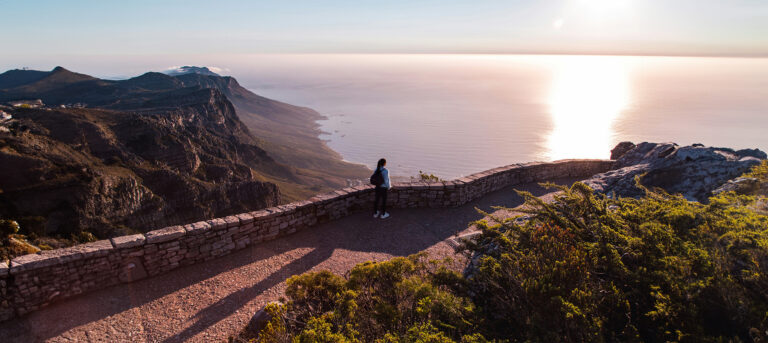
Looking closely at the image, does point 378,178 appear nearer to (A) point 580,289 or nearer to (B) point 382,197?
(B) point 382,197

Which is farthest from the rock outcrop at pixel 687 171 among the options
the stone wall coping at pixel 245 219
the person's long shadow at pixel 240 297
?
the stone wall coping at pixel 245 219

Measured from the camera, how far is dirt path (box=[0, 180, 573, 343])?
4848mm

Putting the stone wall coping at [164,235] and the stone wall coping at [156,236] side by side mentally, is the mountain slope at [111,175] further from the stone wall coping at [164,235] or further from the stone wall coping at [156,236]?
the stone wall coping at [164,235]

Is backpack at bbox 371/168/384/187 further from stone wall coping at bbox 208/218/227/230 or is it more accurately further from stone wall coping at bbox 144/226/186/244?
stone wall coping at bbox 144/226/186/244

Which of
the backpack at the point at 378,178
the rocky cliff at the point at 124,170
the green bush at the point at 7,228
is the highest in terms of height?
the backpack at the point at 378,178

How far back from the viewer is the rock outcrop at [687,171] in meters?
7.85

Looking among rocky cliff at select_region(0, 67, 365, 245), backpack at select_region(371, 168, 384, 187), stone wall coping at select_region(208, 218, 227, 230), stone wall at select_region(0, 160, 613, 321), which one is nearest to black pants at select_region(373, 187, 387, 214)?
backpack at select_region(371, 168, 384, 187)

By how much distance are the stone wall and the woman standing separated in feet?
1.41

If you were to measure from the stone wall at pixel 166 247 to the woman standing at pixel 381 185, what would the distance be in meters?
0.43

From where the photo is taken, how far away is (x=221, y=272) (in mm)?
6320

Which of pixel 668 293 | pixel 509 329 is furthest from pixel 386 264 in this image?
pixel 668 293

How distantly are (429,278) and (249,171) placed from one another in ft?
191

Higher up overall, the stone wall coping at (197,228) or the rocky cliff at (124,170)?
the stone wall coping at (197,228)

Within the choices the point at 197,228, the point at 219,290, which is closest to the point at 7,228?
the point at 197,228
